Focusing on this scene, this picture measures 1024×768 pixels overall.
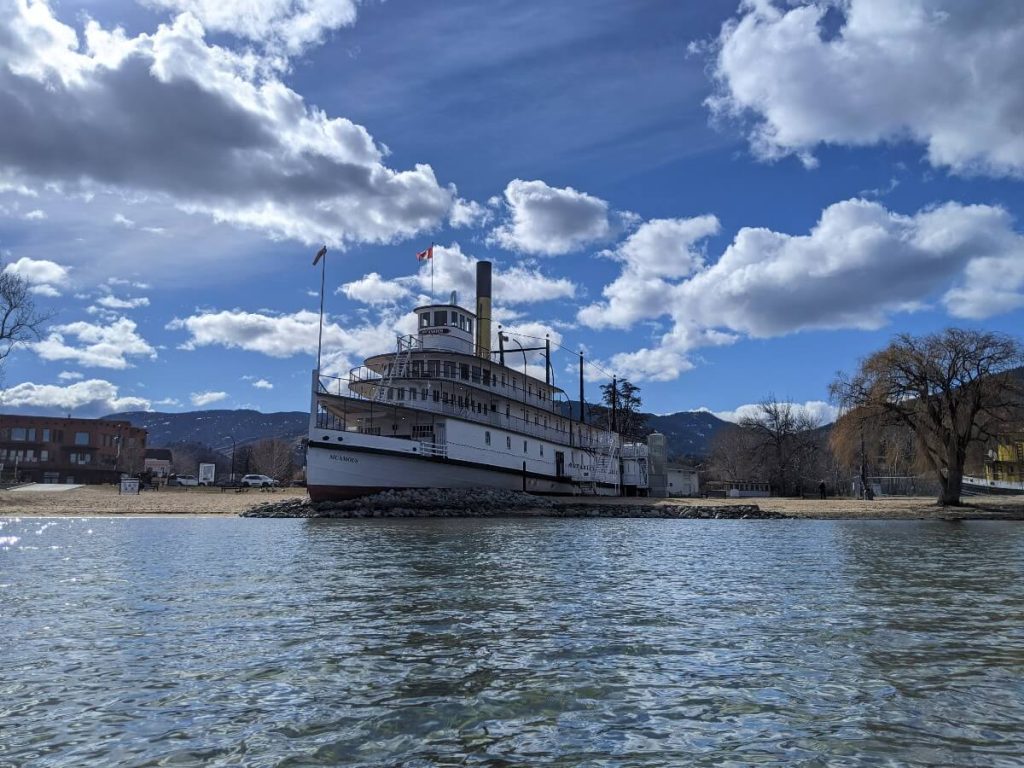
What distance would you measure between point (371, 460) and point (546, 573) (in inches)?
1005

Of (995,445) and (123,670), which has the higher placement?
(995,445)

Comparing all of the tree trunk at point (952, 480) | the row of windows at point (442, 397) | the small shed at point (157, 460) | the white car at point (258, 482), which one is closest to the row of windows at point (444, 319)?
the row of windows at point (442, 397)

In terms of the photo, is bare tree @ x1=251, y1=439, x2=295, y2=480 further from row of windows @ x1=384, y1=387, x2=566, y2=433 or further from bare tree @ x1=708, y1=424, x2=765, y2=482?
row of windows @ x1=384, y1=387, x2=566, y2=433

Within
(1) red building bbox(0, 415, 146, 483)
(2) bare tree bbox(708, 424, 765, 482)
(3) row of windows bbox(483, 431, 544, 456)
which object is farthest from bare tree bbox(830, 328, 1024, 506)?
(1) red building bbox(0, 415, 146, 483)

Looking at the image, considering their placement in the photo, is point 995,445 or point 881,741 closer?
point 881,741

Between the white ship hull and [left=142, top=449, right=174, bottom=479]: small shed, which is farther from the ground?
[left=142, top=449, right=174, bottom=479]: small shed

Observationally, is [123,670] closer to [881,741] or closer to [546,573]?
[881,741]

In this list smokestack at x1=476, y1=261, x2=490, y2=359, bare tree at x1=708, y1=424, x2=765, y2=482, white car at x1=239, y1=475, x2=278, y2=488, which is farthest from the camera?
bare tree at x1=708, y1=424, x2=765, y2=482

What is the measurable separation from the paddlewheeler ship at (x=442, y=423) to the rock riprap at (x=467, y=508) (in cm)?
102

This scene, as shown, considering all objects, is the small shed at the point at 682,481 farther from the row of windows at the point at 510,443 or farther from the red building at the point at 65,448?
the red building at the point at 65,448

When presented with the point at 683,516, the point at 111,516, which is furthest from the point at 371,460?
the point at 683,516

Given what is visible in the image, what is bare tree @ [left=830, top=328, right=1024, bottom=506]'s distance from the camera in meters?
37.7

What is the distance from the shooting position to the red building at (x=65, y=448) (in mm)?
90875

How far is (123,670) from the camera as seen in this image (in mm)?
6531
